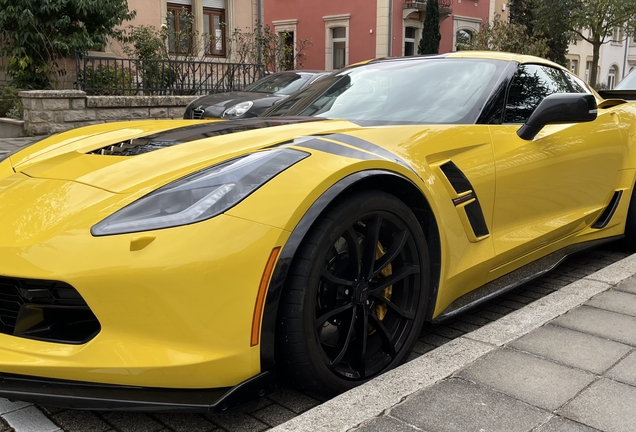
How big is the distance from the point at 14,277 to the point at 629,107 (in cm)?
389

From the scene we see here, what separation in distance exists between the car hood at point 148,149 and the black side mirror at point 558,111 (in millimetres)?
971

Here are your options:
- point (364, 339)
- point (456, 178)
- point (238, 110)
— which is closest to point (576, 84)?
point (456, 178)

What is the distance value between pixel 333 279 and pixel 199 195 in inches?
20.7

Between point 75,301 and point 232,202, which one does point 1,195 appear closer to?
point 75,301

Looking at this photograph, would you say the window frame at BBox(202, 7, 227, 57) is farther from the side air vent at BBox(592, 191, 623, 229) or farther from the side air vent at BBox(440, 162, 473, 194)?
the side air vent at BBox(440, 162, 473, 194)

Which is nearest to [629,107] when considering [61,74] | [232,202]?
[232,202]

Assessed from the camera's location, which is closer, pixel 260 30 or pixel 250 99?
pixel 250 99

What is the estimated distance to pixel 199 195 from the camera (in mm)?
1987

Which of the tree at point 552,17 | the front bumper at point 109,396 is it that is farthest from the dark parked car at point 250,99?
the tree at point 552,17

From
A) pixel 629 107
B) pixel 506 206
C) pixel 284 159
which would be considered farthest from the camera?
pixel 629 107

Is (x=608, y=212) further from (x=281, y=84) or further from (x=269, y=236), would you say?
(x=281, y=84)

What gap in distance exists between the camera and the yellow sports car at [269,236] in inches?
72.1

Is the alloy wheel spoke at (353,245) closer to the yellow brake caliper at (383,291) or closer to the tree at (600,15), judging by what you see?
the yellow brake caliper at (383,291)

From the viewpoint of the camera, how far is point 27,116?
11.1 m
